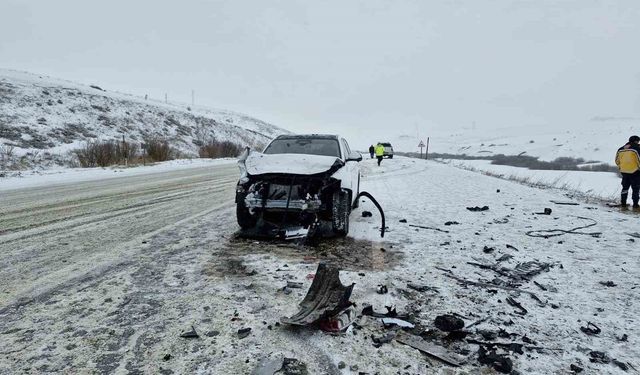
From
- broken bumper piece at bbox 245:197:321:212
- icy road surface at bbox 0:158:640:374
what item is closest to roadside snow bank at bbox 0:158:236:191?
icy road surface at bbox 0:158:640:374

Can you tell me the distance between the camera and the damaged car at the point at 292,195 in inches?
209

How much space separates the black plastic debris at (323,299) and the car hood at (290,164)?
2.03 metres

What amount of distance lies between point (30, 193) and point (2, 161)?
1030cm

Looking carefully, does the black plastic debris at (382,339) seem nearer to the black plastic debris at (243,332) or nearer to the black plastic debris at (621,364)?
the black plastic debris at (243,332)

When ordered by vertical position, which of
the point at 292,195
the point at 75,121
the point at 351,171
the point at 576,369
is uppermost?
the point at 75,121

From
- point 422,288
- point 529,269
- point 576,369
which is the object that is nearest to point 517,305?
point 422,288

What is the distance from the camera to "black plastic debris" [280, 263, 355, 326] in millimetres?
2945

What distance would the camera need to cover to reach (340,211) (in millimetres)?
5555

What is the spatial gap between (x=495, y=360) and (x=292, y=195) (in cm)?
356

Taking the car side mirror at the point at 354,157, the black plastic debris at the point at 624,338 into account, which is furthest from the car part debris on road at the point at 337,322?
the car side mirror at the point at 354,157

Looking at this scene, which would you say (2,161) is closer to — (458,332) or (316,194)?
(316,194)

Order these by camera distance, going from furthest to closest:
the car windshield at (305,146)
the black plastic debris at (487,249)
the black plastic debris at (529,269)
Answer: the car windshield at (305,146), the black plastic debris at (487,249), the black plastic debris at (529,269)

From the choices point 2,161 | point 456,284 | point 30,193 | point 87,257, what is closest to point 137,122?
point 2,161

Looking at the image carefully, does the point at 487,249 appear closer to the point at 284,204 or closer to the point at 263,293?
the point at 284,204
